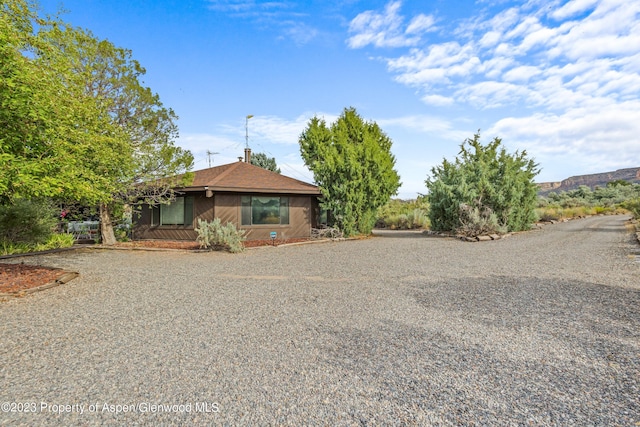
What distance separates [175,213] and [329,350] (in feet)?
41.7

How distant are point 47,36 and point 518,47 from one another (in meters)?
12.1

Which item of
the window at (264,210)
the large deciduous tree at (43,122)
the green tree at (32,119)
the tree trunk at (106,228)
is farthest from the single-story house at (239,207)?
the green tree at (32,119)

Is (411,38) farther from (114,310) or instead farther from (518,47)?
(114,310)

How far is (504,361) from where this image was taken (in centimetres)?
297

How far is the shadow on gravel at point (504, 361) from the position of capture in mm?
2217

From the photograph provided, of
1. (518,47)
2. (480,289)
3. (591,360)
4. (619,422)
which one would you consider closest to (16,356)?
(619,422)

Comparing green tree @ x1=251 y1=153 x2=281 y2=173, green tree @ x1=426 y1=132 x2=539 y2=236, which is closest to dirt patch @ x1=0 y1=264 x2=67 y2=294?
green tree @ x1=426 y1=132 x2=539 y2=236

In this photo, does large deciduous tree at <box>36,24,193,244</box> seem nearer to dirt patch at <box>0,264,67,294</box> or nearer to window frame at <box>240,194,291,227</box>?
window frame at <box>240,194,291,227</box>

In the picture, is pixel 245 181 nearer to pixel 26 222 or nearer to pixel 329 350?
pixel 26 222

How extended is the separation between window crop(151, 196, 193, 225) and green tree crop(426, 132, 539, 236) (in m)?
10.5

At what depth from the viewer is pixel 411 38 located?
11.2 m

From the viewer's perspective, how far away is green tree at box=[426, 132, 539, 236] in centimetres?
1424

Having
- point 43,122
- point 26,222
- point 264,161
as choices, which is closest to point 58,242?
point 26,222

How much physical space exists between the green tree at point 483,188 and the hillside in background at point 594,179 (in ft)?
188
